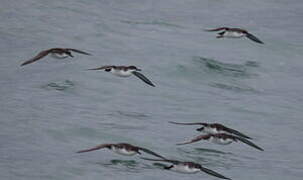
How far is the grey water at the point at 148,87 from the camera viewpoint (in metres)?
30.1

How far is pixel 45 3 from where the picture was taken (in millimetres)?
53344

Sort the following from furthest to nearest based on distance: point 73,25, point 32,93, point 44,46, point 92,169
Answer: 1. point 73,25
2. point 44,46
3. point 32,93
4. point 92,169

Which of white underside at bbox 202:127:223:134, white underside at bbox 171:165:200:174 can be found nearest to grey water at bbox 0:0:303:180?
white underside at bbox 202:127:223:134

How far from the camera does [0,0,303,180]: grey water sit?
3012 centimetres

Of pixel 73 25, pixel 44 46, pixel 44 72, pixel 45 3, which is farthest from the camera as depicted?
pixel 45 3

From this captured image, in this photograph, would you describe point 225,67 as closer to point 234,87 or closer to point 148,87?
point 234,87

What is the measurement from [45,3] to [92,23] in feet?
14.3

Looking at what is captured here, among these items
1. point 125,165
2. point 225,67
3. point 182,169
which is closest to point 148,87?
point 225,67

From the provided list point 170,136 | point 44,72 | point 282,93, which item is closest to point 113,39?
point 44,72

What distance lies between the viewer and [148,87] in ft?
128

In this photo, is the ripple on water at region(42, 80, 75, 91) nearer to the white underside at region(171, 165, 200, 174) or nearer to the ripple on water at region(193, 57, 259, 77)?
the ripple on water at region(193, 57, 259, 77)

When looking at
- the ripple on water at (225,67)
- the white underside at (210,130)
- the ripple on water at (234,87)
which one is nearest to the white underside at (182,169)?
the white underside at (210,130)

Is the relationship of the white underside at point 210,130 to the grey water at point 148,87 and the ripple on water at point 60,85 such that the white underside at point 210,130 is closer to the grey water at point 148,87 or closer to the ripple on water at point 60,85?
the grey water at point 148,87

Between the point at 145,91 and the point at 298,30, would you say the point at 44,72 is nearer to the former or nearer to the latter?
the point at 145,91
